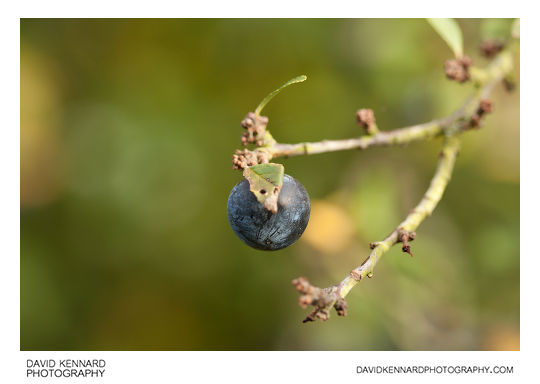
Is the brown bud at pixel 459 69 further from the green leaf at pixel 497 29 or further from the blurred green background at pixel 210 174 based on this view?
the blurred green background at pixel 210 174

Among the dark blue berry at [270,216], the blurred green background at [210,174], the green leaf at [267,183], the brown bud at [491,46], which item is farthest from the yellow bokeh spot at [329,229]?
the green leaf at [267,183]

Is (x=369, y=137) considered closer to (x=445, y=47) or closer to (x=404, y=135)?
(x=404, y=135)

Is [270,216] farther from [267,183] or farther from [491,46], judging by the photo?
[491,46]

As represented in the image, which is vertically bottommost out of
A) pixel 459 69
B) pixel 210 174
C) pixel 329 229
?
pixel 329 229

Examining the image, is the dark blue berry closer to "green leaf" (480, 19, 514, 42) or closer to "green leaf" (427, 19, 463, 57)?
"green leaf" (427, 19, 463, 57)

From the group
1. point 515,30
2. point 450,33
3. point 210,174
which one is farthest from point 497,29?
point 210,174

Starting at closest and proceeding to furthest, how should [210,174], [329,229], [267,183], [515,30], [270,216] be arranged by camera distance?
1. [267,183]
2. [270,216]
3. [515,30]
4. [329,229]
5. [210,174]
